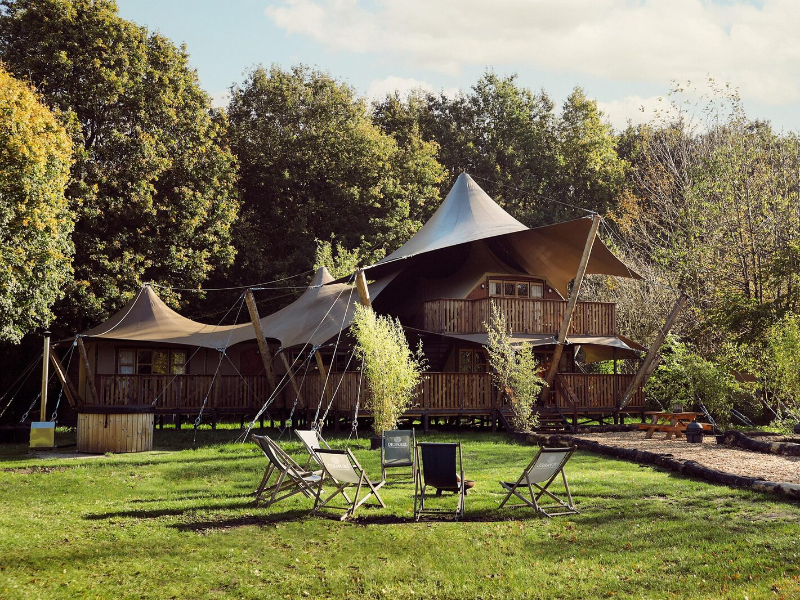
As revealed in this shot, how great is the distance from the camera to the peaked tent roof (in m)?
22.6

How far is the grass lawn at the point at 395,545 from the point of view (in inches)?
262

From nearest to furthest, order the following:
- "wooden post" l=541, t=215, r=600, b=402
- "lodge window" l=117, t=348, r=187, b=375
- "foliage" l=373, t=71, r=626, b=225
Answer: "wooden post" l=541, t=215, r=600, b=402, "lodge window" l=117, t=348, r=187, b=375, "foliage" l=373, t=71, r=626, b=225

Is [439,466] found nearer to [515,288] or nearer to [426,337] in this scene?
[426,337]

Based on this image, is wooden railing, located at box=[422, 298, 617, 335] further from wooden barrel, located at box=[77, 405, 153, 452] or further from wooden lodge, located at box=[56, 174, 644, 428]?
wooden barrel, located at box=[77, 405, 153, 452]

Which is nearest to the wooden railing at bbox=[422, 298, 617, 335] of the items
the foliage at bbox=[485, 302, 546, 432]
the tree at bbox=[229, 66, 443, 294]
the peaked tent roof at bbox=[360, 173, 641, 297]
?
the foliage at bbox=[485, 302, 546, 432]

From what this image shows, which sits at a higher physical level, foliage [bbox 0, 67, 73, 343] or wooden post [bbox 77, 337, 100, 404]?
foliage [bbox 0, 67, 73, 343]

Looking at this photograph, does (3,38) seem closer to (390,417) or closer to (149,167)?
(149,167)

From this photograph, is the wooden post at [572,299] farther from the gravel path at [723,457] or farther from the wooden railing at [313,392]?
the gravel path at [723,457]

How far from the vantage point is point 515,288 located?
2525 cm

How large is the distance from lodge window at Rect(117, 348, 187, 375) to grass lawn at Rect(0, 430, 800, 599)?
13.7 meters

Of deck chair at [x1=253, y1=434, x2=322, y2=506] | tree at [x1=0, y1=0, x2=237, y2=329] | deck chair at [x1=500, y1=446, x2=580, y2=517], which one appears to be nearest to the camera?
deck chair at [x1=500, y1=446, x2=580, y2=517]

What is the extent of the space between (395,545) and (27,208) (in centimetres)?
1664

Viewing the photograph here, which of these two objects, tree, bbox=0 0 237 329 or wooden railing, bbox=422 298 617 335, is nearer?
wooden railing, bbox=422 298 617 335

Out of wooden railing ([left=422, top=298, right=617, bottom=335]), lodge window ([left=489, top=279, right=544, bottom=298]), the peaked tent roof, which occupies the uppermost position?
the peaked tent roof
